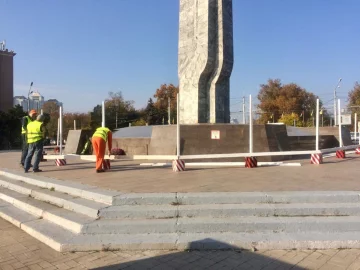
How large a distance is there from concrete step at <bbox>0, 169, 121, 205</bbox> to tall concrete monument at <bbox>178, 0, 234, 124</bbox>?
6.65 m

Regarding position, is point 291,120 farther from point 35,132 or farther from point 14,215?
point 14,215

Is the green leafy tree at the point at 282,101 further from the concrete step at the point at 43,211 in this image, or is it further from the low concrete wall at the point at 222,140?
the concrete step at the point at 43,211

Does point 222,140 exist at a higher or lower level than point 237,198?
higher

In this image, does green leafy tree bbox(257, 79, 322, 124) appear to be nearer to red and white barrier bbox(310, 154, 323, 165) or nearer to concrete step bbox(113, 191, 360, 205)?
red and white barrier bbox(310, 154, 323, 165)

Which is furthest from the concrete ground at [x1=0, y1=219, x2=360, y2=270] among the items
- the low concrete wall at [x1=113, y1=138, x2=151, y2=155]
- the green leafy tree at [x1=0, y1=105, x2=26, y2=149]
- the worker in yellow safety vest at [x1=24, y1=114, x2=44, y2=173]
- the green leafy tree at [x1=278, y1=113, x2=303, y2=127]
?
the green leafy tree at [x1=278, y1=113, x2=303, y2=127]

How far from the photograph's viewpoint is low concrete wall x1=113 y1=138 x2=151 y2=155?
12531 millimetres

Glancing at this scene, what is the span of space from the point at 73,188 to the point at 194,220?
2556mm

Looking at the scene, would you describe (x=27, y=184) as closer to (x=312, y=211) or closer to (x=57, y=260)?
(x=57, y=260)

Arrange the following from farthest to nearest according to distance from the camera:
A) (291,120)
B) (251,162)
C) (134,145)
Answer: (291,120) < (134,145) < (251,162)

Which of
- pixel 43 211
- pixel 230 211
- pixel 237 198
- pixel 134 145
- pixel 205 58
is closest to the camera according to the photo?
pixel 230 211

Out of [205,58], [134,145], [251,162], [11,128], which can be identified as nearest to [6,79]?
[11,128]

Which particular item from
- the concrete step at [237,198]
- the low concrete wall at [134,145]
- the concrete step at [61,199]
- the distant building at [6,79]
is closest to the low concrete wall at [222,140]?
the low concrete wall at [134,145]

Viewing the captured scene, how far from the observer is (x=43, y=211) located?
16.9 ft

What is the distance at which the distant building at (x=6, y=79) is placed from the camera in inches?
1773
